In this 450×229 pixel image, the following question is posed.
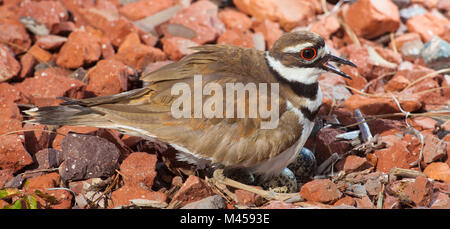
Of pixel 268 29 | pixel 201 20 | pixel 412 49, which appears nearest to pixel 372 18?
pixel 412 49

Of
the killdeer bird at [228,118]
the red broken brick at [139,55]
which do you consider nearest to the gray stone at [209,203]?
the killdeer bird at [228,118]

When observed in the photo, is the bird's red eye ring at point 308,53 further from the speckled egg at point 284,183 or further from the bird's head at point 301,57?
→ the speckled egg at point 284,183

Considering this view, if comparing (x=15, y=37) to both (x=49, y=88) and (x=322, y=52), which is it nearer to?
(x=49, y=88)

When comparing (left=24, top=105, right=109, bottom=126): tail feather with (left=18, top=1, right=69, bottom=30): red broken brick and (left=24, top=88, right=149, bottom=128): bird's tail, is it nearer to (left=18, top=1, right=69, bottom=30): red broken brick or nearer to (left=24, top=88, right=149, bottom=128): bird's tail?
(left=24, top=88, right=149, bottom=128): bird's tail

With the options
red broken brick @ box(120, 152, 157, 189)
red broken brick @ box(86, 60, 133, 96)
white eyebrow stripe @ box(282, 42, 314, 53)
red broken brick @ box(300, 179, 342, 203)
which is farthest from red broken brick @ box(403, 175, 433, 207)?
red broken brick @ box(86, 60, 133, 96)
